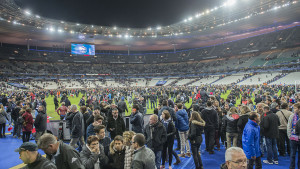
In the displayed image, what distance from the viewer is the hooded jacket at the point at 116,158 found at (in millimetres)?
3166

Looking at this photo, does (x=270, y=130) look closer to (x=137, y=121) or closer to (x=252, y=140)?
(x=252, y=140)

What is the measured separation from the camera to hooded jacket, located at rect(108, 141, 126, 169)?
10.4 feet

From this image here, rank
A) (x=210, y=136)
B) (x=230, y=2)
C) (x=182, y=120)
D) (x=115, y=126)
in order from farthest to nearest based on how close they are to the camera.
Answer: (x=230, y=2) < (x=210, y=136) < (x=182, y=120) < (x=115, y=126)

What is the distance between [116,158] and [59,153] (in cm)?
100

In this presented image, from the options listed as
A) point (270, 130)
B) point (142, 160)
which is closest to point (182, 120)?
point (270, 130)

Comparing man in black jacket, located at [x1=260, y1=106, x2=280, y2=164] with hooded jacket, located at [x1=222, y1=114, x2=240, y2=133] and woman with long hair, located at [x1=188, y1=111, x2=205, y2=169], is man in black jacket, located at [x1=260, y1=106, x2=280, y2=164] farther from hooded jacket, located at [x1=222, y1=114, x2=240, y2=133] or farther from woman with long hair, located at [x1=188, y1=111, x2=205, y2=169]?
woman with long hair, located at [x1=188, y1=111, x2=205, y2=169]

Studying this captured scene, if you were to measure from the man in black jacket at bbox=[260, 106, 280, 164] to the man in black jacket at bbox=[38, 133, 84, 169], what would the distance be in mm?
5158

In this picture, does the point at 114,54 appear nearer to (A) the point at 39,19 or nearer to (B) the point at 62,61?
(B) the point at 62,61

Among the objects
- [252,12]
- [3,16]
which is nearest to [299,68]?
[252,12]

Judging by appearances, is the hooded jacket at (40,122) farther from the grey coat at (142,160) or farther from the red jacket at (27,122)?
the grey coat at (142,160)

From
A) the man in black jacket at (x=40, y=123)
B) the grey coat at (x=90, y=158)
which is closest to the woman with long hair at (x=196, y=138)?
the grey coat at (x=90, y=158)

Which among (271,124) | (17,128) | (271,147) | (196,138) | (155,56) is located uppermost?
(155,56)

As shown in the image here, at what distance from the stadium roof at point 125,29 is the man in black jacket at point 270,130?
123 feet

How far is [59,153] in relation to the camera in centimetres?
263
